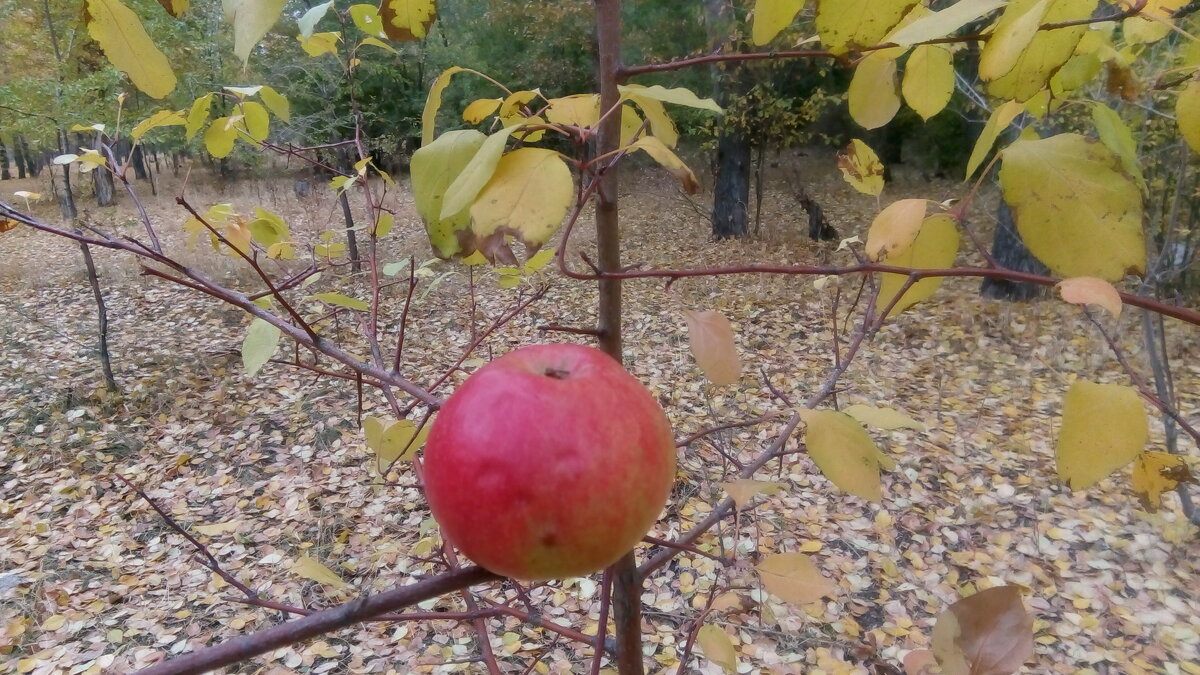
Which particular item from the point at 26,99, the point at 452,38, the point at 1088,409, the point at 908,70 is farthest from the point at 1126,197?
the point at 452,38

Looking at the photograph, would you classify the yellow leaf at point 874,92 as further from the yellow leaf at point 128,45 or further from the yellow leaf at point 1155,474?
the yellow leaf at point 128,45

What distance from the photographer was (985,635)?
68cm

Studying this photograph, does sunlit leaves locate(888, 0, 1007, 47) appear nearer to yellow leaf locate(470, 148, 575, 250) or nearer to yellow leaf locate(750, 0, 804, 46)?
yellow leaf locate(750, 0, 804, 46)

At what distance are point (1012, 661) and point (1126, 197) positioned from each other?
0.46 meters

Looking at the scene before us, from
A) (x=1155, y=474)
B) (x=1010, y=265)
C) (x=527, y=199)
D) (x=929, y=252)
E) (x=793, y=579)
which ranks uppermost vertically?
(x=527, y=199)

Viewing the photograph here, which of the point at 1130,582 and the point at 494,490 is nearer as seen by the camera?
the point at 494,490

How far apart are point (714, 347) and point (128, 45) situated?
65cm

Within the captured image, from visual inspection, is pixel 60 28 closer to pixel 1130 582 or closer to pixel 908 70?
pixel 908 70

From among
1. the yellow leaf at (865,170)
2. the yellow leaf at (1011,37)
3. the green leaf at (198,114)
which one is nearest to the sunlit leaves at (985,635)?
the yellow leaf at (1011,37)

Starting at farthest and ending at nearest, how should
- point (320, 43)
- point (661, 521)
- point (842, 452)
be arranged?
point (661, 521)
point (320, 43)
point (842, 452)

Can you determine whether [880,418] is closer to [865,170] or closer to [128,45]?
[865,170]

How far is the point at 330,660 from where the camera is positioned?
8.53ft

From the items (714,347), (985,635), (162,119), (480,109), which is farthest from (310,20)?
(985,635)

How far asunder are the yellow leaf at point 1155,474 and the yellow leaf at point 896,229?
42cm
